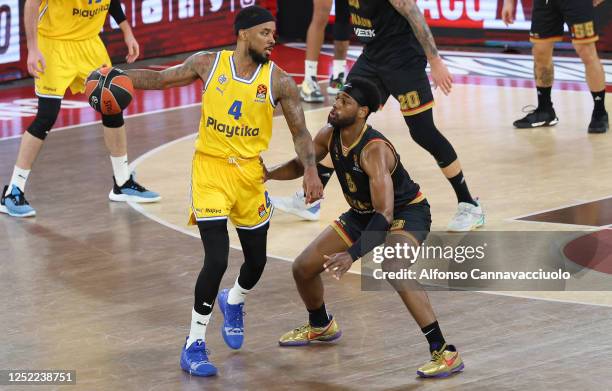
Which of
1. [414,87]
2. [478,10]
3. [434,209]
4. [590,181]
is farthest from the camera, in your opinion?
[478,10]

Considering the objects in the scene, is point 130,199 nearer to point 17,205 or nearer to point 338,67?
point 17,205

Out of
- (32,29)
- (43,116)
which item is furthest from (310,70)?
(32,29)

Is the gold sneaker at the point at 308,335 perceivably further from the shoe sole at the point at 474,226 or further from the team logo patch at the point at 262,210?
the shoe sole at the point at 474,226

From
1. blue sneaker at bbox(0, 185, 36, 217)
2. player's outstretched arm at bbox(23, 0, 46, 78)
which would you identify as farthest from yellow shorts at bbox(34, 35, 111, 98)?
blue sneaker at bbox(0, 185, 36, 217)

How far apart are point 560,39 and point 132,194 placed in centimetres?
464

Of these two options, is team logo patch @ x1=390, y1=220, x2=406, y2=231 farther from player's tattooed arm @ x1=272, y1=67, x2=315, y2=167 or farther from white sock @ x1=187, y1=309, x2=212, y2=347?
white sock @ x1=187, y1=309, x2=212, y2=347

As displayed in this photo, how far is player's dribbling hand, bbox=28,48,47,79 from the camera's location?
9320 mm

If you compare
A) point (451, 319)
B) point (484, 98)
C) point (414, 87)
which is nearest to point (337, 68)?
point (484, 98)

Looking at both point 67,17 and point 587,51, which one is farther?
point 587,51

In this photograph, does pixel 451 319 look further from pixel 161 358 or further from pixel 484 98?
pixel 484 98

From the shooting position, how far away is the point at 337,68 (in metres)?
14.4

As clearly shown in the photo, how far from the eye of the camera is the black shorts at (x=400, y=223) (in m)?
6.49

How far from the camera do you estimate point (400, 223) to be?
6.51 metres

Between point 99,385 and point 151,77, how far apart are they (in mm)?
1722
